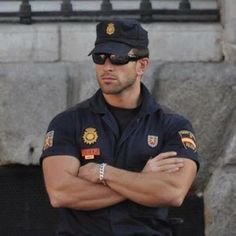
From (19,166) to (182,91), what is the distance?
1161 mm

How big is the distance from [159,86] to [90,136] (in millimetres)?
1582

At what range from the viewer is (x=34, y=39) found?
19.8ft

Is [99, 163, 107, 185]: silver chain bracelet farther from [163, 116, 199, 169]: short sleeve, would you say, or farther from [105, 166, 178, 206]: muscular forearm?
[163, 116, 199, 169]: short sleeve

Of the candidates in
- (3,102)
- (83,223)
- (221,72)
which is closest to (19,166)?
(3,102)

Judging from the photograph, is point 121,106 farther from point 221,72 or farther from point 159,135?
point 221,72

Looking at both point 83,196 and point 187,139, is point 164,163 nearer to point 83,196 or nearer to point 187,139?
point 187,139

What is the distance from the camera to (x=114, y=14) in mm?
6125

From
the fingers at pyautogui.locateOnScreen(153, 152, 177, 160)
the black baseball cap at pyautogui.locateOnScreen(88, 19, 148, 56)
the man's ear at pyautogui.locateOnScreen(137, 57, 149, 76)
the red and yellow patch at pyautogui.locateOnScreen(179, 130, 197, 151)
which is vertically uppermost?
the black baseball cap at pyautogui.locateOnScreen(88, 19, 148, 56)

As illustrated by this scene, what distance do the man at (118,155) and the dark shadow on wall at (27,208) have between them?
1.72 m

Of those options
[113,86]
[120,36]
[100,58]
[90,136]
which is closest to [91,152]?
[90,136]

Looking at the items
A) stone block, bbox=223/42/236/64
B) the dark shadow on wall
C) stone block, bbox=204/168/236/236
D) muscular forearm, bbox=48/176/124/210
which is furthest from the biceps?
the dark shadow on wall

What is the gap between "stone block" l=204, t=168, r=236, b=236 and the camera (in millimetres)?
5809

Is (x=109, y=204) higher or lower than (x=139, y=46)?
lower

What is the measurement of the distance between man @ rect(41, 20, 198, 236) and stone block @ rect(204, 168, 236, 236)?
4.52 ft
